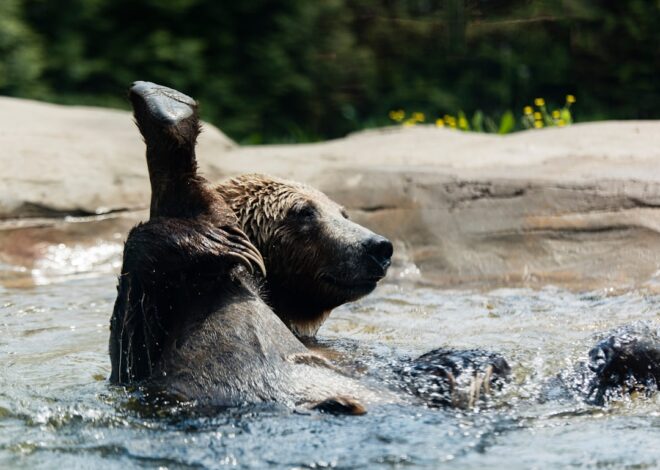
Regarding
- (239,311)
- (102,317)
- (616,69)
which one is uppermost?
(616,69)

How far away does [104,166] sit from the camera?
868cm

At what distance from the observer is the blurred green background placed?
12.9m

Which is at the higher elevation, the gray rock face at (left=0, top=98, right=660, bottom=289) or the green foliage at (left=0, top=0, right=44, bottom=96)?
the green foliage at (left=0, top=0, right=44, bottom=96)

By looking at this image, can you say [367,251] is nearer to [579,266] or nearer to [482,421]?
[482,421]

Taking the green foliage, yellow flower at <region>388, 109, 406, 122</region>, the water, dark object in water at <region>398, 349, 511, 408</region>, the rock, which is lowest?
the water

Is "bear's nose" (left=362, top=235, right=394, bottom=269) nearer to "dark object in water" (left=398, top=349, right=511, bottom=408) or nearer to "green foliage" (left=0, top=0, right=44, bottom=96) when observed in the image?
"dark object in water" (left=398, top=349, right=511, bottom=408)

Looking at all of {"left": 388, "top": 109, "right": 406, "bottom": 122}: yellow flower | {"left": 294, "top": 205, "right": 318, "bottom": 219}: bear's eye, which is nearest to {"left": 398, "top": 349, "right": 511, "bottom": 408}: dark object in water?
{"left": 294, "top": 205, "right": 318, "bottom": 219}: bear's eye

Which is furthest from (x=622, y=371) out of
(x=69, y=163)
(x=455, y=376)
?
(x=69, y=163)

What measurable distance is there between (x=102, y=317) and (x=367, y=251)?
7.34ft

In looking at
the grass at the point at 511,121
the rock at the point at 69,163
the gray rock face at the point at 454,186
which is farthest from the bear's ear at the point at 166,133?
the grass at the point at 511,121

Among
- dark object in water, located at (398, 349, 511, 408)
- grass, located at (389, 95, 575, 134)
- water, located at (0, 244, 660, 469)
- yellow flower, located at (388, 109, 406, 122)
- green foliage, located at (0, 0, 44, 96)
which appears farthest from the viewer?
yellow flower, located at (388, 109, 406, 122)

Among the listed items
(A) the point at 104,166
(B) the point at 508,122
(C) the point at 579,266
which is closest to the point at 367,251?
(C) the point at 579,266

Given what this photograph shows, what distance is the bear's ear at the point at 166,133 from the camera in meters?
4.06

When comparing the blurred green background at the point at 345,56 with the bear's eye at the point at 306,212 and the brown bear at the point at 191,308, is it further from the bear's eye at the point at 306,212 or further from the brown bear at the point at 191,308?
the brown bear at the point at 191,308
